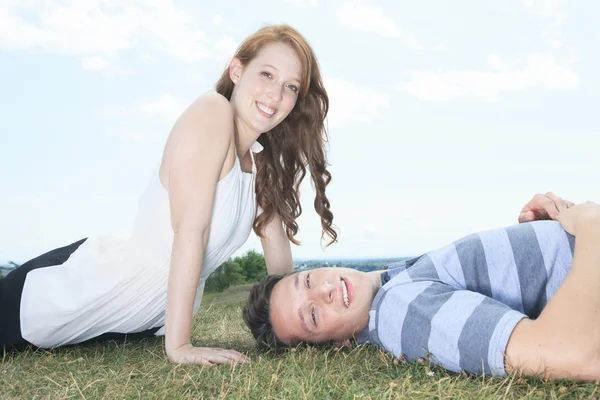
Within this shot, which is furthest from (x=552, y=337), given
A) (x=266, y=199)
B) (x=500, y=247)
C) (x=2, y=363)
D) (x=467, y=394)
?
(x=2, y=363)

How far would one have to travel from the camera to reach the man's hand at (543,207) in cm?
350

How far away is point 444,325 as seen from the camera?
275 centimetres

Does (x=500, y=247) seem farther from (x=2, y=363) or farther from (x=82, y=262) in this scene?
(x=2, y=363)

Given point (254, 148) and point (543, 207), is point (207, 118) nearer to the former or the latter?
point (254, 148)

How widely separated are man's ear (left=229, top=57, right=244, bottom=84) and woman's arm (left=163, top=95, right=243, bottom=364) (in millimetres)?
509

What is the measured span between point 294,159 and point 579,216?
7.16 feet

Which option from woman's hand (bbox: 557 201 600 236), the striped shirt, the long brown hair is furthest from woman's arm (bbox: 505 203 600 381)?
the long brown hair

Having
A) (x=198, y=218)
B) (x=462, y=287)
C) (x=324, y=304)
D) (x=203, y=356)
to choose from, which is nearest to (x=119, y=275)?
(x=198, y=218)

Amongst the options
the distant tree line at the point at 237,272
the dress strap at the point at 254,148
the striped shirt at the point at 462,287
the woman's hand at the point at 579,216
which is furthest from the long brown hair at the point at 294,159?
the distant tree line at the point at 237,272

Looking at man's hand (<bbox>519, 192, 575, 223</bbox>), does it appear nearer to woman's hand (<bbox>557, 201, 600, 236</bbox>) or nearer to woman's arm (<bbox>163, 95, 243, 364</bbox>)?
woman's hand (<bbox>557, 201, 600, 236</bbox>)

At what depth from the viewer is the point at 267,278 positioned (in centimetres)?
398

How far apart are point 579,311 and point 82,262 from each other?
3.15m

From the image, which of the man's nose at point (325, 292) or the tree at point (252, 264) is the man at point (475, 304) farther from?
the tree at point (252, 264)

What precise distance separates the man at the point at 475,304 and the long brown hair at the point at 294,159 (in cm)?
75
